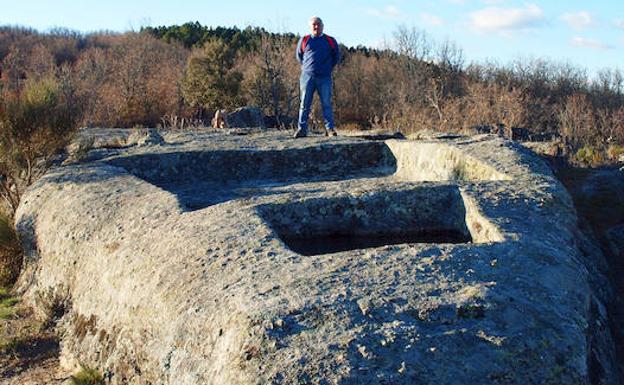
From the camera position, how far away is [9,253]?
666 centimetres

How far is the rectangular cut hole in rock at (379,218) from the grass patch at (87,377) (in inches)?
Answer: 69.0

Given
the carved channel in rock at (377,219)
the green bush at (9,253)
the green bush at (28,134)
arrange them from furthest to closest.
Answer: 1. the green bush at (28,134)
2. the green bush at (9,253)
3. the carved channel in rock at (377,219)

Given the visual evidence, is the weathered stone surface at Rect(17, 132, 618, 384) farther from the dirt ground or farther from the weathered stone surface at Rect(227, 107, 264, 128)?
the weathered stone surface at Rect(227, 107, 264, 128)

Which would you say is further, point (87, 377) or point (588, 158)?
point (588, 158)

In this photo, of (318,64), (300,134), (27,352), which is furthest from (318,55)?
(27,352)

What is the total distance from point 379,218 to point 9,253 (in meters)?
4.30

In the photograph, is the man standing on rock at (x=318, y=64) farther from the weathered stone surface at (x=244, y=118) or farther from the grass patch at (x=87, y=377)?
the weathered stone surface at (x=244, y=118)

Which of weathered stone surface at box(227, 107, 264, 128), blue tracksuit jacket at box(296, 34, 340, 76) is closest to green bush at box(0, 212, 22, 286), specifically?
blue tracksuit jacket at box(296, 34, 340, 76)

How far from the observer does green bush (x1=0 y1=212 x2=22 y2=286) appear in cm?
657

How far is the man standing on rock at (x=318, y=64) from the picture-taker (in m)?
8.88

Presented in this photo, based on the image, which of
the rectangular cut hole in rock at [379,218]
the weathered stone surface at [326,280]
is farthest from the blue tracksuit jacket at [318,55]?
the rectangular cut hole in rock at [379,218]

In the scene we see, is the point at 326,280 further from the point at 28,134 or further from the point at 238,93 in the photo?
the point at 238,93

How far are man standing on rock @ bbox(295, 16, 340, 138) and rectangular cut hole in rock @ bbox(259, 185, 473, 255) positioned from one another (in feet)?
12.9

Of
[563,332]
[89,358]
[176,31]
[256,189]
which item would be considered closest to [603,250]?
[563,332]
